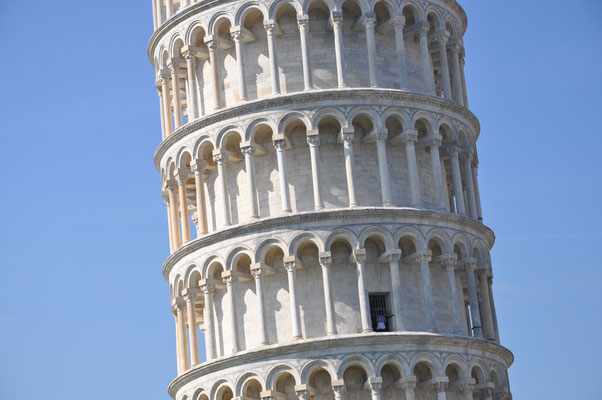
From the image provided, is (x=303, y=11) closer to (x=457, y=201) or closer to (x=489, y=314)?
(x=457, y=201)

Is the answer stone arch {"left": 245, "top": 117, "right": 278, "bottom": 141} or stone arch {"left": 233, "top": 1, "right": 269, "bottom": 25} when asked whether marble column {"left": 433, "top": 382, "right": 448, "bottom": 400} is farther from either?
stone arch {"left": 233, "top": 1, "right": 269, "bottom": 25}

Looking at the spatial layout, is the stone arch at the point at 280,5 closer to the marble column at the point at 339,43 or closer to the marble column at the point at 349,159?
the marble column at the point at 339,43

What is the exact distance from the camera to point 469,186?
53.8 m

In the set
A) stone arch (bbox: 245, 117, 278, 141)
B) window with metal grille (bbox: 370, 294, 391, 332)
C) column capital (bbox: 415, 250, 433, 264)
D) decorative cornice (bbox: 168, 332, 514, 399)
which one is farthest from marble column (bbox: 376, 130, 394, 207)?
decorative cornice (bbox: 168, 332, 514, 399)

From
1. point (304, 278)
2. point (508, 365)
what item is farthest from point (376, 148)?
point (508, 365)

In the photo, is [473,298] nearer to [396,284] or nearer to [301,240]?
[396,284]

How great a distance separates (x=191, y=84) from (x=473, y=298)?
485 inches

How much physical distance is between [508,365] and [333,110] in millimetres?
10789

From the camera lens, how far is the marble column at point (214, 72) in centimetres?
5262

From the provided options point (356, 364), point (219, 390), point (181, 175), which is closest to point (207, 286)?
point (219, 390)

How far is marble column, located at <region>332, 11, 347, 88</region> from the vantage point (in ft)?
169

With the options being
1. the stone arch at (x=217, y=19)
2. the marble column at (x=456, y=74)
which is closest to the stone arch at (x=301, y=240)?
the stone arch at (x=217, y=19)

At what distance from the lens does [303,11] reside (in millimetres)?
52094

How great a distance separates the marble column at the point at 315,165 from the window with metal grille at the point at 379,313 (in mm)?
3477
